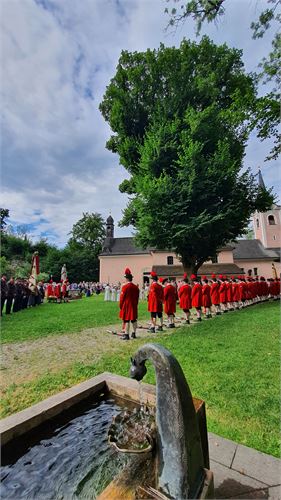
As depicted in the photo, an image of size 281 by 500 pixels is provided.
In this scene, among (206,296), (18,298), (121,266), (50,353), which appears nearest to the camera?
(50,353)

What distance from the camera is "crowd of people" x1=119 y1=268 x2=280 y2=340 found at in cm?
823

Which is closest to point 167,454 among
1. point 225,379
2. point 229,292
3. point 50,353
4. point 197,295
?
point 225,379

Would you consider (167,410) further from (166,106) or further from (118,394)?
(166,106)

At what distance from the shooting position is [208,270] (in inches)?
1467

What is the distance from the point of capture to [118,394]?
3246 mm

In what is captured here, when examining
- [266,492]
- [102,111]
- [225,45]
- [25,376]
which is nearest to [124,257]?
[102,111]

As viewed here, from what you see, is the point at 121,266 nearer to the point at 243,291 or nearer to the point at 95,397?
the point at 243,291

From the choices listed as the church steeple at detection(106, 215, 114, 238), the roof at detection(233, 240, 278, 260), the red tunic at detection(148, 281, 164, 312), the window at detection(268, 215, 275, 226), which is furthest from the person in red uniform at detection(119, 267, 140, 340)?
the window at detection(268, 215, 275, 226)

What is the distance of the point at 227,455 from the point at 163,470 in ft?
4.06

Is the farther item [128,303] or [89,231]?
[89,231]

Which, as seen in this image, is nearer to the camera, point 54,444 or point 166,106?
point 54,444

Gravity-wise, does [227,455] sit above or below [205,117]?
below

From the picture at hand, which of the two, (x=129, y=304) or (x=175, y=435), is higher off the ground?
(x=129, y=304)

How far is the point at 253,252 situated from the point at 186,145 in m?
31.9
